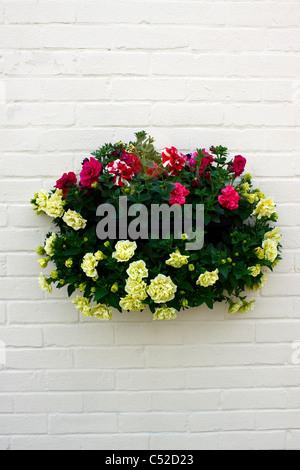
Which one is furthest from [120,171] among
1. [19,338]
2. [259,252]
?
[19,338]

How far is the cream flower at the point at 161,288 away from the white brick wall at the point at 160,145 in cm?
32

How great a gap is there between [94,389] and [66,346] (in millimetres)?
198

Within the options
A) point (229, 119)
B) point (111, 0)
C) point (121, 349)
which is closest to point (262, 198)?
point (229, 119)

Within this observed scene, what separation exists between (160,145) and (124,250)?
45 cm

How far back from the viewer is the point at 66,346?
148 cm

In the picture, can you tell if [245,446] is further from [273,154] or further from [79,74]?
[79,74]

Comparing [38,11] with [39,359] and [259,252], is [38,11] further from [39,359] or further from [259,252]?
[39,359]

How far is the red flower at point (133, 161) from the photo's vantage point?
1237 millimetres

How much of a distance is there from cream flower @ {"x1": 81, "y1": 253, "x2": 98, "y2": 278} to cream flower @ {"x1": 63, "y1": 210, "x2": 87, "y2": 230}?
0.37ft

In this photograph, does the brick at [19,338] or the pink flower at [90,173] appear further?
the brick at [19,338]

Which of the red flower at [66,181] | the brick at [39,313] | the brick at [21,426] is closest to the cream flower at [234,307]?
the brick at [39,313]

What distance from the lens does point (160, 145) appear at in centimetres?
141

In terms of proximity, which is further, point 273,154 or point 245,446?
point 245,446
